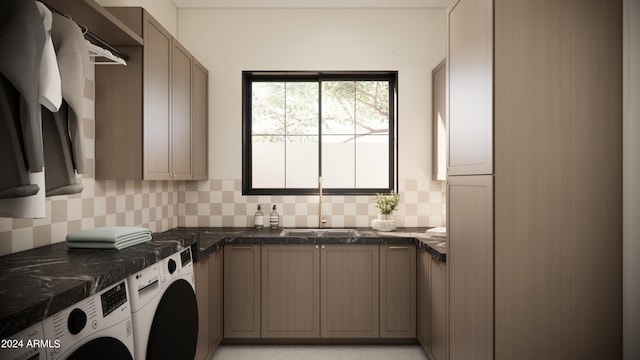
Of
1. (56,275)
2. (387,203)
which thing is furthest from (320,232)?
(56,275)

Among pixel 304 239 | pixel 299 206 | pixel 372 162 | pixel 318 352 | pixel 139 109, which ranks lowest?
pixel 318 352

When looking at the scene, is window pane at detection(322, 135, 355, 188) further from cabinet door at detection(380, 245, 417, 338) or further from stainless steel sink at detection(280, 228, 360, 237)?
cabinet door at detection(380, 245, 417, 338)

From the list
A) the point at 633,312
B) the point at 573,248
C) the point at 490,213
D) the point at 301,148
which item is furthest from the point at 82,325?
the point at 301,148

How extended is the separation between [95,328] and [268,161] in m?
2.59

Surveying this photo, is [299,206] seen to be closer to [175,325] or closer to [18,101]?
[175,325]

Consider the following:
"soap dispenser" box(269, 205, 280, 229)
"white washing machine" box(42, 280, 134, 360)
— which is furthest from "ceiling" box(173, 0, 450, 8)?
"white washing machine" box(42, 280, 134, 360)

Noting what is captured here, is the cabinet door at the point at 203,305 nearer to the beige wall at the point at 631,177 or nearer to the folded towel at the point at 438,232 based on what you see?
the folded towel at the point at 438,232

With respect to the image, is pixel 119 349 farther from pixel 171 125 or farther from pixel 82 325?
pixel 171 125

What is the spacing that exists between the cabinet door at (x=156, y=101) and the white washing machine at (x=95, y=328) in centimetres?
111

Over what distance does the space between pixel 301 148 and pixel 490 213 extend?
224 cm

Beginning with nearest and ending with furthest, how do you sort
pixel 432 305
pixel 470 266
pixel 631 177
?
pixel 631 177
pixel 470 266
pixel 432 305

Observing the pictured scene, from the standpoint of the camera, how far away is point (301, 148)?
3.68m

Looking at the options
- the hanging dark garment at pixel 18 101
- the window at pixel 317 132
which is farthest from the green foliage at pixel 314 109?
the hanging dark garment at pixel 18 101

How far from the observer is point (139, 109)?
226cm
